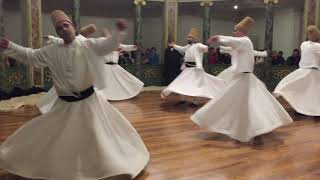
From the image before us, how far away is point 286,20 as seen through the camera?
13320 mm

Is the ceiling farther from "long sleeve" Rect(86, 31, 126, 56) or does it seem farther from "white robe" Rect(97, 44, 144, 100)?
"long sleeve" Rect(86, 31, 126, 56)

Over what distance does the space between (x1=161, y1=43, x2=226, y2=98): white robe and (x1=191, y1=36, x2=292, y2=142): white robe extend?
2190 mm

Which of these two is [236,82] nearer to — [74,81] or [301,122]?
[301,122]

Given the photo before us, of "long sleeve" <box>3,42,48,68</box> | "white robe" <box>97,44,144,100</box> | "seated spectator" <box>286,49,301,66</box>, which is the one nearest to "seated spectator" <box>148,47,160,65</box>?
"white robe" <box>97,44,144,100</box>

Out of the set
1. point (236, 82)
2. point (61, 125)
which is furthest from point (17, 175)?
point (236, 82)

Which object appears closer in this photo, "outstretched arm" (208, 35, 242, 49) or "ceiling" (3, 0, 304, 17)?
"outstretched arm" (208, 35, 242, 49)

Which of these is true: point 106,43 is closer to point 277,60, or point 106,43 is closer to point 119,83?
point 119,83

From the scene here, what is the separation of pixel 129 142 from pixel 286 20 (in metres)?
11.0

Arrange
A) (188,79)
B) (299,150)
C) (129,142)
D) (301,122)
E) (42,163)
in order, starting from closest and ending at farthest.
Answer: (42,163) < (129,142) < (299,150) < (301,122) < (188,79)

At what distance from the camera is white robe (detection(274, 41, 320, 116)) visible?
6.71m

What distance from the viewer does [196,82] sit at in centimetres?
759

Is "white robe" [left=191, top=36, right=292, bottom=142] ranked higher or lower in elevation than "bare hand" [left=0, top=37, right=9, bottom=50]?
lower

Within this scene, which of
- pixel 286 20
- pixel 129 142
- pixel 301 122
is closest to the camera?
pixel 129 142

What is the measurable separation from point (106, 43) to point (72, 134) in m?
0.82
